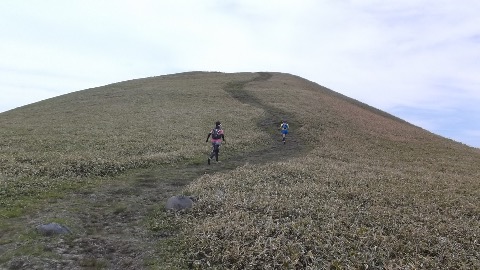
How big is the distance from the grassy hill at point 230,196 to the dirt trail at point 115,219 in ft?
0.24

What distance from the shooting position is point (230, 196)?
2134 centimetres

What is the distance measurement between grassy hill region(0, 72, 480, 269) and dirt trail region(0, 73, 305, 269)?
73 mm

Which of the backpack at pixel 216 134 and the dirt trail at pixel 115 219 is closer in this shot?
the dirt trail at pixel 115 219

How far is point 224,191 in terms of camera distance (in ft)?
74.1

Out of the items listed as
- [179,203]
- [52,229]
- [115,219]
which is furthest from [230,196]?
[52,229]

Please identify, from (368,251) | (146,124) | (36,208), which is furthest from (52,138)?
(368,251)

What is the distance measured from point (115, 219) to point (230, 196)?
620 centimetres

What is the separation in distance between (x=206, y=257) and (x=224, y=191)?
814 centimetres

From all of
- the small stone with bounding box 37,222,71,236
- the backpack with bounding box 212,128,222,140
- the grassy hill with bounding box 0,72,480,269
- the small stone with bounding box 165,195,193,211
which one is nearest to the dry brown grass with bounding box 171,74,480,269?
the grassy hill with bounding box 0,72,480,269

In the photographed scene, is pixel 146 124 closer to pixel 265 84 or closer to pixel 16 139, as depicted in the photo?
pixel 16 139

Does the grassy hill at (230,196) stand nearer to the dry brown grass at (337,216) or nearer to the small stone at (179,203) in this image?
the dry brown grass at (337,216)

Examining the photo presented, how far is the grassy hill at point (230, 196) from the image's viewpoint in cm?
1480

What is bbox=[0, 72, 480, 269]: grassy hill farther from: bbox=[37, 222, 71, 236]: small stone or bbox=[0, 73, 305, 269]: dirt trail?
bbox=[37, 222, 71, 236]: small stone

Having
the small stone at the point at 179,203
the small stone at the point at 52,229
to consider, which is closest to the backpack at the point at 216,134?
the small stone at the point at 179,203
